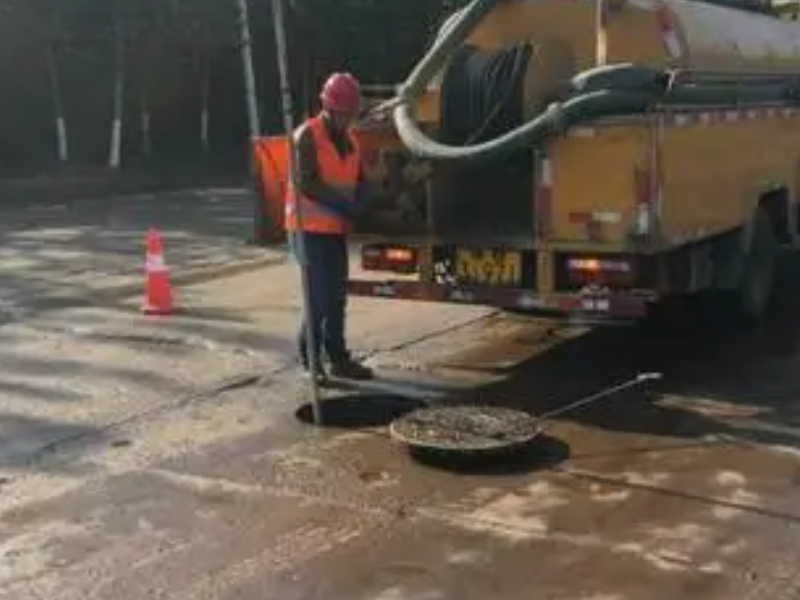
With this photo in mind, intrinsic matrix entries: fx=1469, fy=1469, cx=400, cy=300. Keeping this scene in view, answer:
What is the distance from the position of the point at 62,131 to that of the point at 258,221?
22.2 metres

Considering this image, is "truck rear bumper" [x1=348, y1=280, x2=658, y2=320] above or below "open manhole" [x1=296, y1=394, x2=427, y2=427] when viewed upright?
above

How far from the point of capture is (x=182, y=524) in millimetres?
6418

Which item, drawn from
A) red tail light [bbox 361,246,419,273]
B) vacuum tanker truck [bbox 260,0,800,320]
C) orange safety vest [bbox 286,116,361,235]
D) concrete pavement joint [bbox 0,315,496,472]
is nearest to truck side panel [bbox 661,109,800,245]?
vacuum tanker truck [bbox 260,0,800,320]

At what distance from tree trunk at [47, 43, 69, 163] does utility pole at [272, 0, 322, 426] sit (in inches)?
918

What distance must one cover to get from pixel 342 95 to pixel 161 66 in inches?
1029

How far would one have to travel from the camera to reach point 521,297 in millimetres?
8945

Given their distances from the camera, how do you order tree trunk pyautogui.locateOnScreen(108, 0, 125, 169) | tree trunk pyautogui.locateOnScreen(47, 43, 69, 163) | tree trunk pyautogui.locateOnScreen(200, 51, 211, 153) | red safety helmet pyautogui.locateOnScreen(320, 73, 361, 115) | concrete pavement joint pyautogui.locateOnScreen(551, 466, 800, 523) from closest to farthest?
concrete pavement joint pyautogui.locateOnScreen(551, 466, 800, 523), red safety helmet pyautogui.locateOnScreen(320, 73, 361, 115), tree trunk pyautogui.locateOnScreen(47, 43, 69, 163), tree trunk pyautogui.locateOnScreen(108, 0, 125, 169), tree trunk pyautogui.locateOnScreen(200, 51, 211, 153)

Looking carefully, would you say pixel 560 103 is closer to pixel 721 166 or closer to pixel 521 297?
pixel 521 297

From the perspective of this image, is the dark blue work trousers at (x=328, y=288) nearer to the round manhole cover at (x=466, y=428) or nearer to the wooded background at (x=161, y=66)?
the round manhole cover at (x=466, y=428)

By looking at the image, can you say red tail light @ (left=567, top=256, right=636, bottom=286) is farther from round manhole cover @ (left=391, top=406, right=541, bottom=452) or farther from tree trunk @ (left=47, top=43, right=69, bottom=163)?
tree trunk @ (left=47, top=43, right=69, bottom=163)

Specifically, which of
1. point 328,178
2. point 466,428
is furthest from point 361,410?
point 328,178

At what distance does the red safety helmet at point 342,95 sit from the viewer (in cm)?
903

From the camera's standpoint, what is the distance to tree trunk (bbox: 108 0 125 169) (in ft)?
104

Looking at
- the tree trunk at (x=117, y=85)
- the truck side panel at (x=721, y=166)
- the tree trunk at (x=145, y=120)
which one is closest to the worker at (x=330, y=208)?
the truck side panel at (x=721, y=166)
